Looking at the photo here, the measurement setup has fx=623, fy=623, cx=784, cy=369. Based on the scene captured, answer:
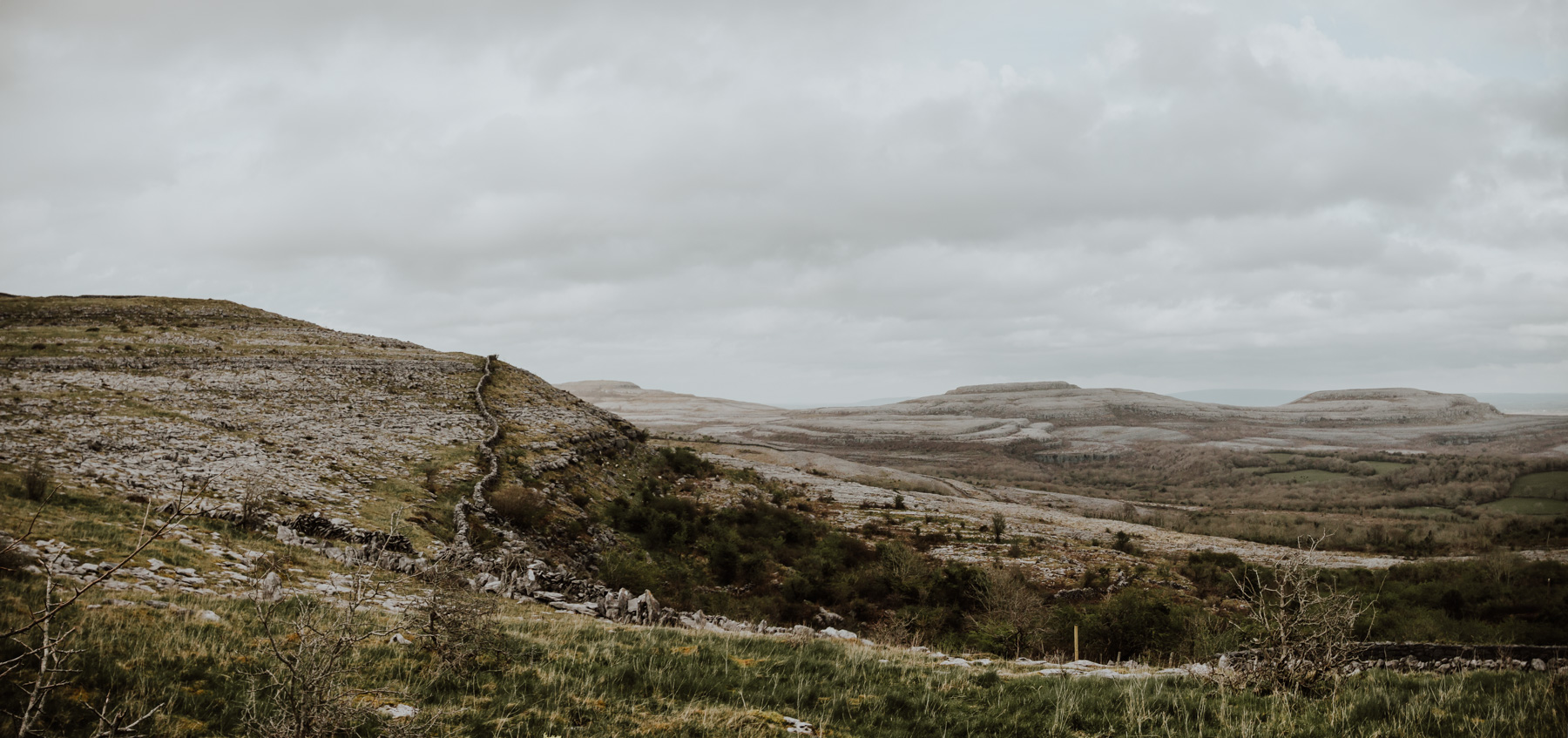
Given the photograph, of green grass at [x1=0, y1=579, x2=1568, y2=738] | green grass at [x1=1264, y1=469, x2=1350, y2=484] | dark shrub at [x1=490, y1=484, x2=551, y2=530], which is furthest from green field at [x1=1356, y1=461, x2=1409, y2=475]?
dark shrub at [x1=490, y1=484, x2=551, y2=530]

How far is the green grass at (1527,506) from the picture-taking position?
2516 inches

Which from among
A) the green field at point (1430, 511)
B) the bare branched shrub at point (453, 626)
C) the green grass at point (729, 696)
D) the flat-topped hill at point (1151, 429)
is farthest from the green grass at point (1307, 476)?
the bare branched shrub at point (453, 626)

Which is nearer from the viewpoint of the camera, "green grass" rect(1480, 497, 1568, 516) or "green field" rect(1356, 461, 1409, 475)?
"green grass" rect(1480, 497, 1568, 516)

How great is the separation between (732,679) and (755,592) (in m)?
16.6

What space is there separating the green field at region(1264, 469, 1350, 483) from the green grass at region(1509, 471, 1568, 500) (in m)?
20.6

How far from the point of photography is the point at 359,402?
115 ft

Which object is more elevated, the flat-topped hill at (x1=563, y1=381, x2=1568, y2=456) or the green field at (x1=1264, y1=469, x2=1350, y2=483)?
the flat-topped hill at (x1=563, y1=381, x2=1568, y2=456)

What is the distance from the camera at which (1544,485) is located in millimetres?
78312

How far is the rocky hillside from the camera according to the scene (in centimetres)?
1897

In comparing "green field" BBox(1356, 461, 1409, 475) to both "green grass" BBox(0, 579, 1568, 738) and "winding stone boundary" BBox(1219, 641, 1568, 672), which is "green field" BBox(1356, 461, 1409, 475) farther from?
"green grass" BBox(0, 579, 1568, 738)

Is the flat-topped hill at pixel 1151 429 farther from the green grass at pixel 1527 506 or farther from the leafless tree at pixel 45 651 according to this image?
the leafless tree at pixel 45 651

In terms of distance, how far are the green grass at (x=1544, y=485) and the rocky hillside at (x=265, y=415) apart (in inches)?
4145

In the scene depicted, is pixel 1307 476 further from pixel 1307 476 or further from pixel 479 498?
pixel 479 498

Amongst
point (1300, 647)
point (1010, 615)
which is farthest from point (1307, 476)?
point (1300, 647)
